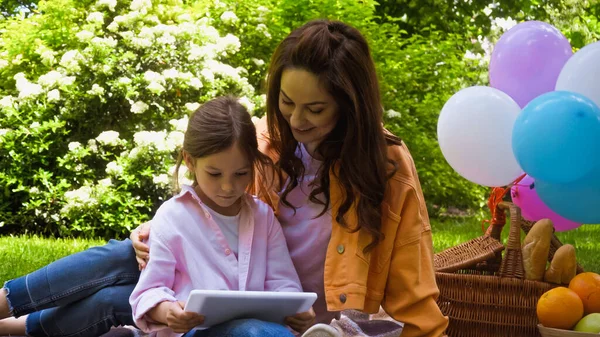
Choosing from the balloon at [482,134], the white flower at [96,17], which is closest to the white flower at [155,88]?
the white flower at [96,17]

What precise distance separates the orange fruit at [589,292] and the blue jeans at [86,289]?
1711 millimetres

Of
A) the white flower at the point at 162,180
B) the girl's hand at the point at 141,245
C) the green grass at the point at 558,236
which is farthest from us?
the white flower at the point at 162,180

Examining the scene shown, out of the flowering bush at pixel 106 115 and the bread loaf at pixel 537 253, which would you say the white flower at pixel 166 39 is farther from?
the bread loaf at pixel 537 253

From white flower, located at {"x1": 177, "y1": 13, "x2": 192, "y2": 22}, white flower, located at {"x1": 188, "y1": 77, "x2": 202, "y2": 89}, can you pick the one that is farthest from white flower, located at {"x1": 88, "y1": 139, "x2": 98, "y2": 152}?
white flower, located at {"x1": 177, "y1": 13, "x2": 192, "y2": 22}

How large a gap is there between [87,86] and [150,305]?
429 centimetres

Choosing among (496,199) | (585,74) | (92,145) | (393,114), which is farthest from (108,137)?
(585,74)

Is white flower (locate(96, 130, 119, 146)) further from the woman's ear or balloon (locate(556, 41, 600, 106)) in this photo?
the woman's ear

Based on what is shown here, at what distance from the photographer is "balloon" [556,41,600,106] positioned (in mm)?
3662

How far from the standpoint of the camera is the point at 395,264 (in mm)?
2656

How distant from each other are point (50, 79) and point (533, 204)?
3729 millimetres

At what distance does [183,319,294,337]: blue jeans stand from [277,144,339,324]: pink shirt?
0.41 meters

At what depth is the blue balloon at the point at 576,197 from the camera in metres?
3.49

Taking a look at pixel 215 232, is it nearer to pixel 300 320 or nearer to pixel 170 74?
pixel 300 320

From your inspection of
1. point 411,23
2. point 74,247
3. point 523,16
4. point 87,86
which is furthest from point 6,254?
point 523,16
